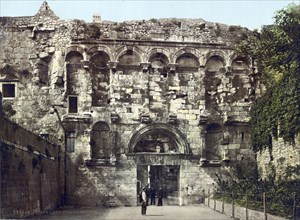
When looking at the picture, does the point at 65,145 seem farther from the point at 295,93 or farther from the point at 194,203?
the point at 295,93

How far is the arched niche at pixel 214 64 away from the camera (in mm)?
23234

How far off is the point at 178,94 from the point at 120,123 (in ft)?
9.71

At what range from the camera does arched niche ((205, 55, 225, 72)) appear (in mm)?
23234

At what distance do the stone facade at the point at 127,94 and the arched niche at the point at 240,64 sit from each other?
0.05 m

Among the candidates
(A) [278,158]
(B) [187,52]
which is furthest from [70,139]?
(A) [278,158]

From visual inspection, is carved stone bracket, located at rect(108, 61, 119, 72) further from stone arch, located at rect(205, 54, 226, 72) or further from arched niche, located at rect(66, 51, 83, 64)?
stone arch, located at rect(205, 54, 226, 72)

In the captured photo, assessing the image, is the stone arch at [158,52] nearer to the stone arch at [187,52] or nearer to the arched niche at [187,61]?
the stone arch at [187,52]

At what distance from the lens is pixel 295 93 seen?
1736 centimetres

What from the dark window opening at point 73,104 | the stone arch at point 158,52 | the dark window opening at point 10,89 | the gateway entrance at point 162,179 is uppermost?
the stone arch at point 158,52

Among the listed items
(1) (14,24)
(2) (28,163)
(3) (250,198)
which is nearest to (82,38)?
(1) (14,24)

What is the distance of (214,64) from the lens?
2336 cm

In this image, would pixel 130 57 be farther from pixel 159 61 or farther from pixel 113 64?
pixel 159 61

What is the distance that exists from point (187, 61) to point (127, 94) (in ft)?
10.5

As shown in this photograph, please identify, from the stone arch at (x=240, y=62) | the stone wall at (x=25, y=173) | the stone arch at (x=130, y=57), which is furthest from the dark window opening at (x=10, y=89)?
the stone arch at (x=240, y=62)
